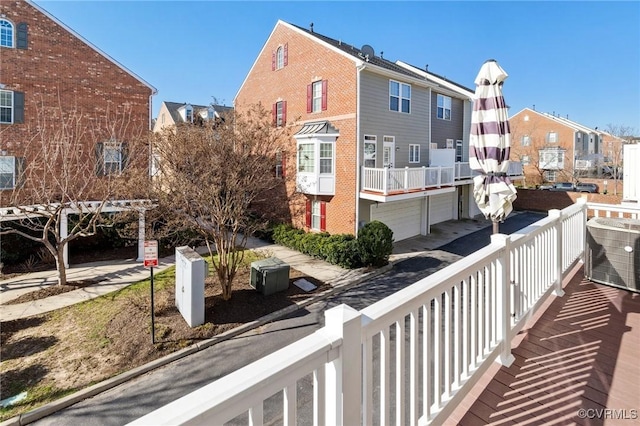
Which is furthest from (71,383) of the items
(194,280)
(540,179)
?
(540,179)

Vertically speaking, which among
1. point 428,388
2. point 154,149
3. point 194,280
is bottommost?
point 194,280

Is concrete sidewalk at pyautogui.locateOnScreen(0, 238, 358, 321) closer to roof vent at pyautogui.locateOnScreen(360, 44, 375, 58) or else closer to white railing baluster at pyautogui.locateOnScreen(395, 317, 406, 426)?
white railing baluster at pyautogui.locateOnScreen(395, 317, 406, 426)

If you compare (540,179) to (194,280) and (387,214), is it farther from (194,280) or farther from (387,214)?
(194,280)

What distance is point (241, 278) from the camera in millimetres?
11969

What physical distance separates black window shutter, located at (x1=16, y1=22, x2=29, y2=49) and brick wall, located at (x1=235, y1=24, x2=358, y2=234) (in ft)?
35.9

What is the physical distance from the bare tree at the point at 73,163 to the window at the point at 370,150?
9.61 meters

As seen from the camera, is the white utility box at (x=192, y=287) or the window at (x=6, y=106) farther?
the window at (x=6, y=106)

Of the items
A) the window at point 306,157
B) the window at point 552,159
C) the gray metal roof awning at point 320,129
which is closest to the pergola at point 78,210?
the window at point 306,157

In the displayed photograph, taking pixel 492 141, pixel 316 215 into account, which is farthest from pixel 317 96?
pixel 492 141

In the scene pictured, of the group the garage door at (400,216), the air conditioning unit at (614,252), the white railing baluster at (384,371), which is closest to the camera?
the white railing baluster at (384,371)

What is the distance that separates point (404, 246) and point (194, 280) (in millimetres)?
11216

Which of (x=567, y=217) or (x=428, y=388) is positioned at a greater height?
(x=567, y=217)

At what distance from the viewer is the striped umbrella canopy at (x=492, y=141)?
14.5 ft

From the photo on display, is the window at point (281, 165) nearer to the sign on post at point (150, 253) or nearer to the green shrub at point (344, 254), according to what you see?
the green shrub at point (344, 254)
